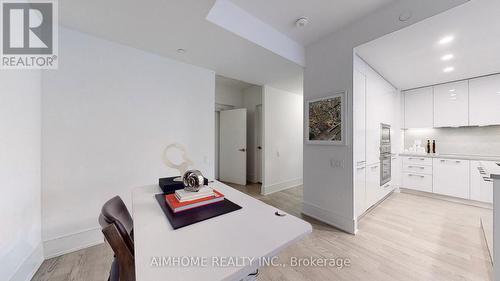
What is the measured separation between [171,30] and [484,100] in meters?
5.06

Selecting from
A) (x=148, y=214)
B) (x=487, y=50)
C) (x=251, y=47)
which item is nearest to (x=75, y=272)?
(x=148, y=214)

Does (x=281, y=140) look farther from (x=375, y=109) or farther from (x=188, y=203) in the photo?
(x=188, y=203)

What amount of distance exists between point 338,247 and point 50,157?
3171 millimetres

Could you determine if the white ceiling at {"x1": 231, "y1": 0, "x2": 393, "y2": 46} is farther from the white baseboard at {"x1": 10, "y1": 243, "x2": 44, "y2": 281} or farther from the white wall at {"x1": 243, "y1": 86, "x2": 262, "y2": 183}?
the white baseboard at {"x1": 10, "y1": 243, "x2": 44, "y2": 281}

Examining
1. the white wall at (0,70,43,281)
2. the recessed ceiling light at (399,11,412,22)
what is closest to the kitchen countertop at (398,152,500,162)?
the recessed ceiling light at (399,11,412,22)

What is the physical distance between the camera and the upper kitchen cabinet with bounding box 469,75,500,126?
291 centimetres

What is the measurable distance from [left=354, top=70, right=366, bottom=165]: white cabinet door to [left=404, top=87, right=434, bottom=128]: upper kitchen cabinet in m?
2.32

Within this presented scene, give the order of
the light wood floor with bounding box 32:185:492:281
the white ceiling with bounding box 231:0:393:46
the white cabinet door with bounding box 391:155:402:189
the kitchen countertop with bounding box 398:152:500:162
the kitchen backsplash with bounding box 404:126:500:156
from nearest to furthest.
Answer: the light wood floor with bounding box 32:185:492:281 < the white ceiling with bounding box 231:0:393:46 < the kitchen countertop with bounding box 398:152:500:162 < the kitchen backsplash with bounding box 404:126:500:156 < the white cabinet door with bounding box 391:155:402:189

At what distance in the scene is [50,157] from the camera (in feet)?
5.74

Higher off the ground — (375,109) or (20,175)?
(375,109)

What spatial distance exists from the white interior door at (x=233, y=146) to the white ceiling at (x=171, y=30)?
178 centimetres

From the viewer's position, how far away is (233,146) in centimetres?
461

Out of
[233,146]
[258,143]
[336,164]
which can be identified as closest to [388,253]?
[336,164]

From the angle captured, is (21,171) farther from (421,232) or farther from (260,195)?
(421,232)
